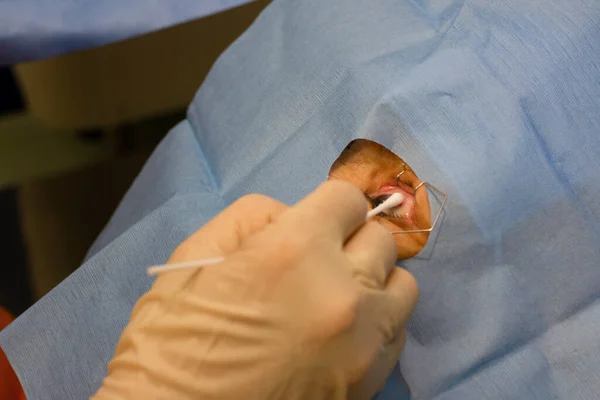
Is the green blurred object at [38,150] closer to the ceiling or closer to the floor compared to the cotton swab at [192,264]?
closer to the floor

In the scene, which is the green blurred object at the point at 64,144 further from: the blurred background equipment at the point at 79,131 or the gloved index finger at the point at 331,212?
the gloved index finger at the point at 331,212

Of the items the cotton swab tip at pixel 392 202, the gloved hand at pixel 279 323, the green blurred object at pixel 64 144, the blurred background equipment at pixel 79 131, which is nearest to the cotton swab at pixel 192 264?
the gloved hand at pixel 279 323

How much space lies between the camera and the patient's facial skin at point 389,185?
34.2 inches

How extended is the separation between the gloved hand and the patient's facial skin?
0.15 meters

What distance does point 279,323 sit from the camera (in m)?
Answer: 0.67

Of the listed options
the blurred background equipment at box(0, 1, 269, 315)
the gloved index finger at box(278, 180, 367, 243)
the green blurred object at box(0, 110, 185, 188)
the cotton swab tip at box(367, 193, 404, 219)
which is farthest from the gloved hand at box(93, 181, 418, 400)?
the green blurred object at box(0, 110, 185, 188)

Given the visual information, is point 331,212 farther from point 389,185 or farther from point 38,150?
point 38,150

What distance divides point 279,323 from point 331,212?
0.15m

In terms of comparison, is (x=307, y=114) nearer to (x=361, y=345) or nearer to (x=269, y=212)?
(x=269, y=212)

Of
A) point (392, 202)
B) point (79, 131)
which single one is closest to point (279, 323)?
point (392, 202)

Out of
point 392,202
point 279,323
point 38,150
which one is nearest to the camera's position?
point 279,323

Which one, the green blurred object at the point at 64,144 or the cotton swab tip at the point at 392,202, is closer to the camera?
the cotton swab tip at the point at 392,202

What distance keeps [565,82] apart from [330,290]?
465 mm

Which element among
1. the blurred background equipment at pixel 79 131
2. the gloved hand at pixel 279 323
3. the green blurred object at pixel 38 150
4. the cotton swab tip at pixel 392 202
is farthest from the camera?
the green blurred object at pixel 38 150
